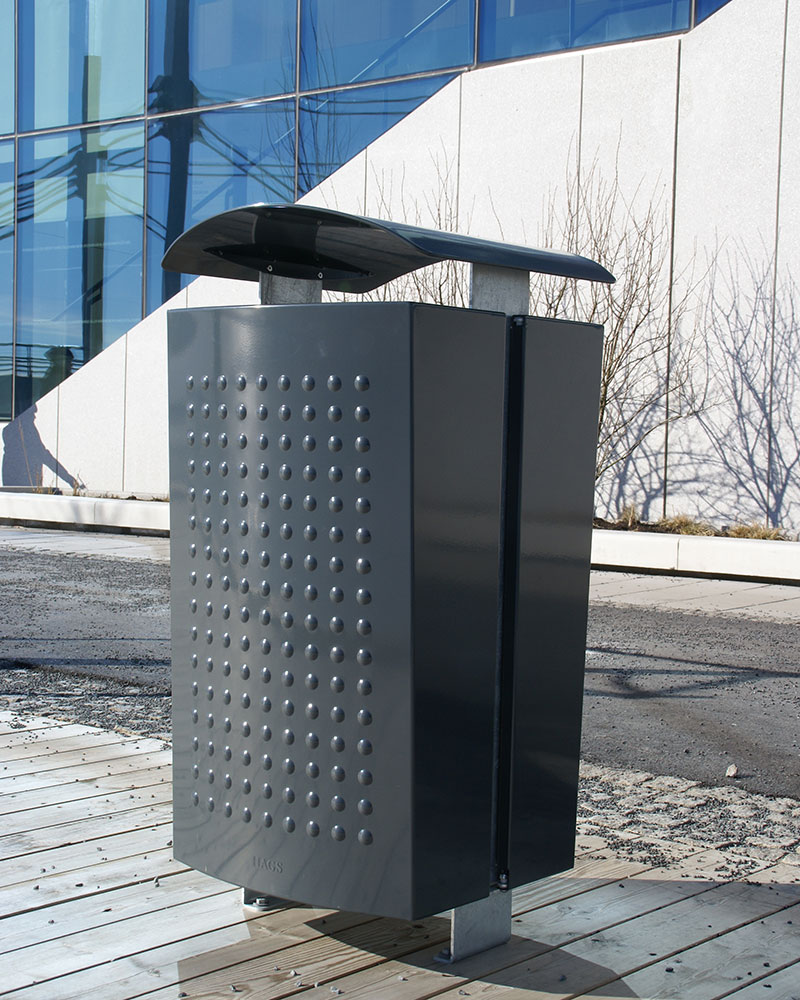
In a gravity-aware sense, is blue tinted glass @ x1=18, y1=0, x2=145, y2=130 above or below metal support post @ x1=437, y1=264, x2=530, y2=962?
above

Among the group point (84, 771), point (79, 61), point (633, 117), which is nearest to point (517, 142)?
point (633, 117)

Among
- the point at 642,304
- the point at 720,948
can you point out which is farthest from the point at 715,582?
the point at 720,948

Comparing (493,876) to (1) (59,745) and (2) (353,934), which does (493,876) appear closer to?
(2) (353,934)

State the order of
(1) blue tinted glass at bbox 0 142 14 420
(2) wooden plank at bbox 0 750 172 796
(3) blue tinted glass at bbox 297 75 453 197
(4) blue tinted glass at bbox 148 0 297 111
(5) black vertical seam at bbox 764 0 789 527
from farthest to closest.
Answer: (1) blue tinted glass at bbox 0 142 14 420, (4) blue tinted glass at bbox 148 0 297 111, (3) blue tinted glass at bbox 297 75 453 197, (5) black vertical seam at bbox 764 0 789 527, (2) wooden plank at bbox 0 750 172 796

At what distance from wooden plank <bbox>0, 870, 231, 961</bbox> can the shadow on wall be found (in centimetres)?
1858

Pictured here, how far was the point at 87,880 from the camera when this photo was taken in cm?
352

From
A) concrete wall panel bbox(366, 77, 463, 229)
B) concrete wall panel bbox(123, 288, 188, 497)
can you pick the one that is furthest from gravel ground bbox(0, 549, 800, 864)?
concrete wall panel bbox(123, 288, 188, 497)

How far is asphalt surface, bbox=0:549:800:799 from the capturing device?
5.49m

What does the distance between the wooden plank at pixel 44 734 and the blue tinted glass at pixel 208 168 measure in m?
14.0

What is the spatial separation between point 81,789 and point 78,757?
0.49 meters

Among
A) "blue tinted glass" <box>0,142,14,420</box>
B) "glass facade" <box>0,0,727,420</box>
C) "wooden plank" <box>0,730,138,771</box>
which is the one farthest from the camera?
"blue tinted glass" <box>0,142,14,420</box>

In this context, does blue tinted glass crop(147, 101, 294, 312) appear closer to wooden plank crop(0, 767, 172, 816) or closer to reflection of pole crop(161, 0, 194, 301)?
reflection of pole crop(161, 0, 194, 301)

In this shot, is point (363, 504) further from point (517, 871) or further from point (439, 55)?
point (439, 55)

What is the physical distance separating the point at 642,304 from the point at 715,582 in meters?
4.30
